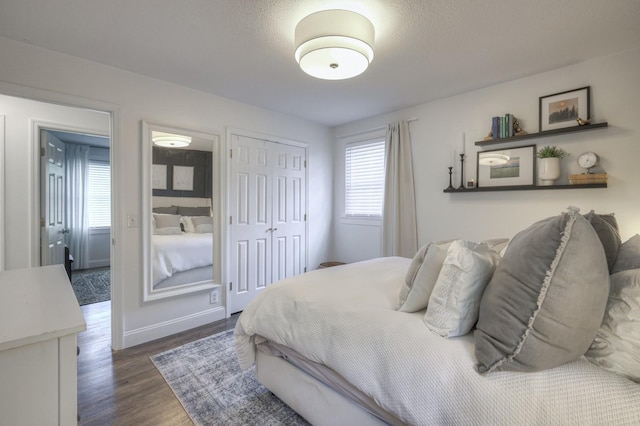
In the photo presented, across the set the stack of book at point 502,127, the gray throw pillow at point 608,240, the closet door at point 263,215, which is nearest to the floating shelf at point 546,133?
the stack of book at point 502,127

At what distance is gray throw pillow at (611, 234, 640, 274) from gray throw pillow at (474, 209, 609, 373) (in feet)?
0.73

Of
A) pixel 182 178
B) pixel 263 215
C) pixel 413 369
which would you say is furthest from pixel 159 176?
pixel 413 369

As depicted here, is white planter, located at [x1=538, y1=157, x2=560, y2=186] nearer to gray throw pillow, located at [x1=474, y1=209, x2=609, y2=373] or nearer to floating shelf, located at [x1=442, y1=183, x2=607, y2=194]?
floating shelf, located at [x1=442, y1=183, x2=607, y2=194]

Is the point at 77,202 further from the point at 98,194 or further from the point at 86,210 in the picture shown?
the point at 98,194

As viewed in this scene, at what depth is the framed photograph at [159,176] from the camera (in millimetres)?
2830

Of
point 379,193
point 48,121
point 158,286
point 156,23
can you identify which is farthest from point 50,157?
point 379,193

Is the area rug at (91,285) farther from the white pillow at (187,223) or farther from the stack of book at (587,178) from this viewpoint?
the stack of book at (587,178)

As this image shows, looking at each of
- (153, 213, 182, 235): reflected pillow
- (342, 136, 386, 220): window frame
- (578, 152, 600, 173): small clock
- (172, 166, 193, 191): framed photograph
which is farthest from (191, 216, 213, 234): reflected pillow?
(578, 152, 600, 173): small clock

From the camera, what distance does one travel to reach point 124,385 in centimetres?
208

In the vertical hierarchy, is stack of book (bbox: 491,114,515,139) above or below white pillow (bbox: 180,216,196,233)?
above

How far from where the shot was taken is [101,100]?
2504 mm

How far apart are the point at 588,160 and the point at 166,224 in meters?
3.85

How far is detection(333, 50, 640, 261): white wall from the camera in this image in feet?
7.46

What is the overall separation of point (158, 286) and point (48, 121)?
7.15ft
